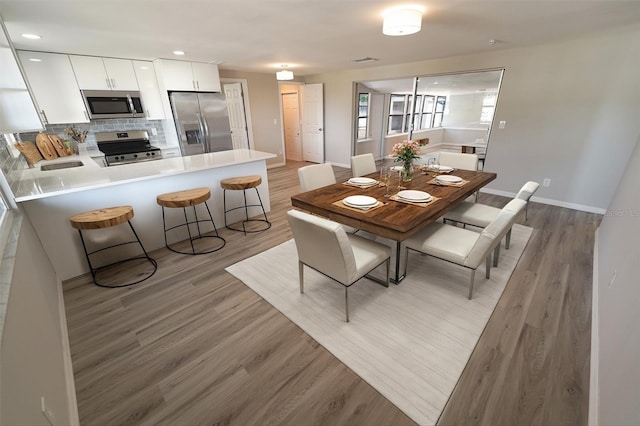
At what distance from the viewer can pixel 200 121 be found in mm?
4898

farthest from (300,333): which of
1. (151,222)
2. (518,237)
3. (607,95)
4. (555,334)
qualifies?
(607,95)

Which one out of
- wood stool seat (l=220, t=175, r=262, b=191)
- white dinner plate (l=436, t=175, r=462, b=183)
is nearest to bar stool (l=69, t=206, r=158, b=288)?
wood stool seat (l=220, t=175, r=262, b=191)

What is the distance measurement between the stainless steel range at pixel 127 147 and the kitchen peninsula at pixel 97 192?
841 mm

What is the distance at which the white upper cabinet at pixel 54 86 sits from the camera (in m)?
3.51

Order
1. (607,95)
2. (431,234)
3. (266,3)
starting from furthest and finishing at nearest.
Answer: (607,95) < (431,234) < (266,3)

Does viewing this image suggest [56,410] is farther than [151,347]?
No

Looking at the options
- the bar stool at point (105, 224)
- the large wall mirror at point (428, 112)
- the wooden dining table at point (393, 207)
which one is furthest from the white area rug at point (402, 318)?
the large wall mirror at point (428, 112)

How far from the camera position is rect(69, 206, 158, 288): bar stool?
219 centimetres

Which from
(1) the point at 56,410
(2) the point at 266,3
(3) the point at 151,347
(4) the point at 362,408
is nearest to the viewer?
(1) the point at 56,410

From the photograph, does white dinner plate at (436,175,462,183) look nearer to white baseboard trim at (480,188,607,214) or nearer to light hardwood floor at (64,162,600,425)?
light hardwood floor at (64,162,600,425)

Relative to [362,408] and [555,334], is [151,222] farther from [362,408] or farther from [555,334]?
[555,334]

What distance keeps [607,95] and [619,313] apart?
357cm

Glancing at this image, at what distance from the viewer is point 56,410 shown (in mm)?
1177

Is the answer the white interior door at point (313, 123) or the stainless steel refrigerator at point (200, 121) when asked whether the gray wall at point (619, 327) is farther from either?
the white interior door at point (313, 123)
